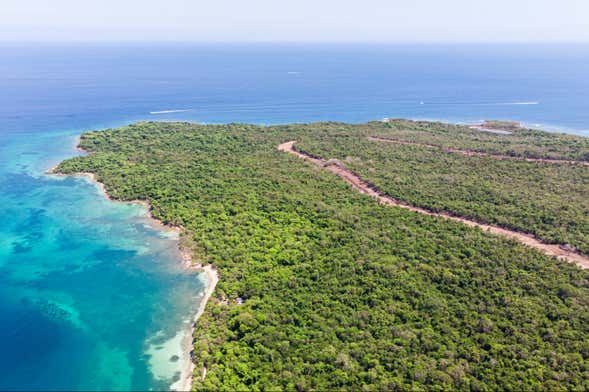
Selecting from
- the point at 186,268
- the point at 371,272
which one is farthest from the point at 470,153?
the point at 186,268

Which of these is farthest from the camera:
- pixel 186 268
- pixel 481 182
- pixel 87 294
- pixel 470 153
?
pixel 470 153

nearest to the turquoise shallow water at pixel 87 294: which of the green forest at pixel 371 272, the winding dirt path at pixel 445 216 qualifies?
the green forest at pixel 371 272

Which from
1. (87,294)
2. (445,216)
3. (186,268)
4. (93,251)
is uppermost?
(445,216)

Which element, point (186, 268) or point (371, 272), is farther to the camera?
point (186, 268)

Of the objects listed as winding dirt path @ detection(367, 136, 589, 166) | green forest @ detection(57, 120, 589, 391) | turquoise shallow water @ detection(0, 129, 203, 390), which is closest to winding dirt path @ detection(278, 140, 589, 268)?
green forest @ detection(57, 120, 589, 391)

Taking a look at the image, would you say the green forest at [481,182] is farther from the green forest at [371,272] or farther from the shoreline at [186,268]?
the shoreline at [186,268]

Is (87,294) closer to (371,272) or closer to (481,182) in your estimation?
(371,272)

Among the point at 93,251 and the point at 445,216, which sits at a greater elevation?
the point at 445,216
